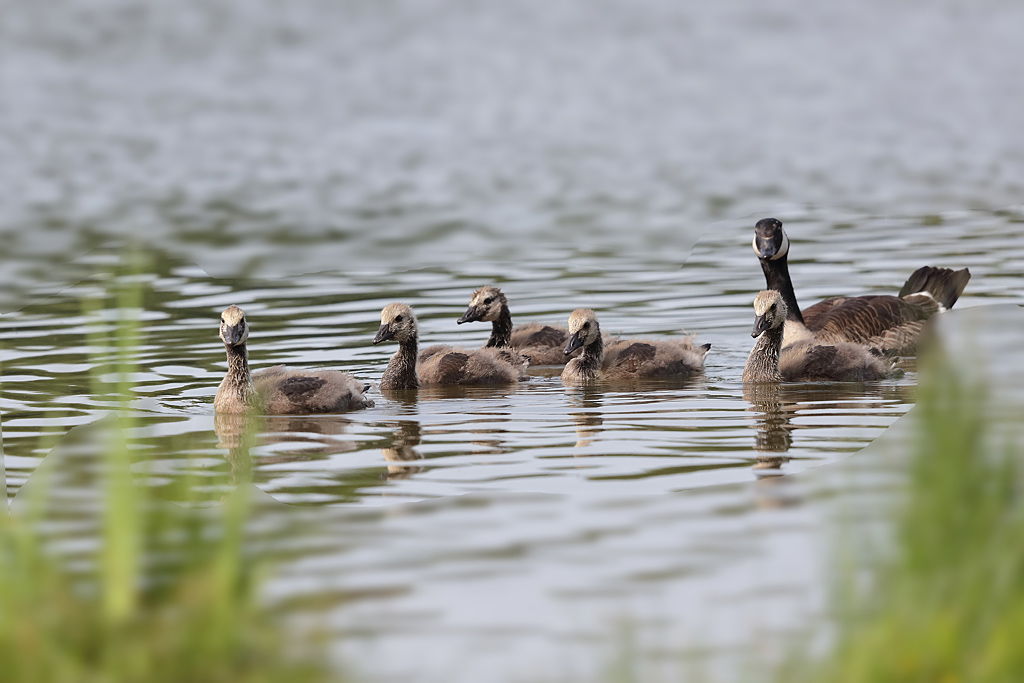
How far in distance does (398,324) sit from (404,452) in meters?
3.47

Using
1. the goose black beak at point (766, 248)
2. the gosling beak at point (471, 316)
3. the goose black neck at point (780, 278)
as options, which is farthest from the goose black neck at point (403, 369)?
the goose black neck at point (780, 278)

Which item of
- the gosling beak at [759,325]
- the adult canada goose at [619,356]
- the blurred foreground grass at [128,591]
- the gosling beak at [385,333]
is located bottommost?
the blurred foreground grass at [128,591]

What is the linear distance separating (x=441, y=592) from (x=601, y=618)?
1.24 feet

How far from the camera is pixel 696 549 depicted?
2881 millimetres

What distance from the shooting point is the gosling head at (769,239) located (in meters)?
11.0

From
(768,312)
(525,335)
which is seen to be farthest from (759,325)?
(525,335)

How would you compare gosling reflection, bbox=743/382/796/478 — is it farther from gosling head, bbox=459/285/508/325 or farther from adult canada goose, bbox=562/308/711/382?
gosling head, bbox=459/285/508/325

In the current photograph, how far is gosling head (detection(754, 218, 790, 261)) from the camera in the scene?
36.1 feet

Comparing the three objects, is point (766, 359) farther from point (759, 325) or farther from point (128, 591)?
point (128, 591)

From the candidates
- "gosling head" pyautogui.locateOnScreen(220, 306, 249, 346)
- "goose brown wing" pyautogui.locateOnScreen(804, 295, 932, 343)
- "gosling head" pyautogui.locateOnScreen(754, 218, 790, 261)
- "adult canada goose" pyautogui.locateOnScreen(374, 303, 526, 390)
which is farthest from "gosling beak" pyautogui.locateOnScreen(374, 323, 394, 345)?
"goose brown wing" pyautogui.locateOnScreen(804, 295, 932, 343)

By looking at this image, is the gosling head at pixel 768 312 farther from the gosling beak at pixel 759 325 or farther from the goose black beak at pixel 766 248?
the goose black beak at pixel 766 248

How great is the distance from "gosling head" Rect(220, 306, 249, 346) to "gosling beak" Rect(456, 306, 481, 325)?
85.1 inches

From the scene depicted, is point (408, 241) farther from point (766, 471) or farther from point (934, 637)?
point (766, 471)

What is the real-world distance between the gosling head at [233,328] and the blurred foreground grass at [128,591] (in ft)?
22.5
